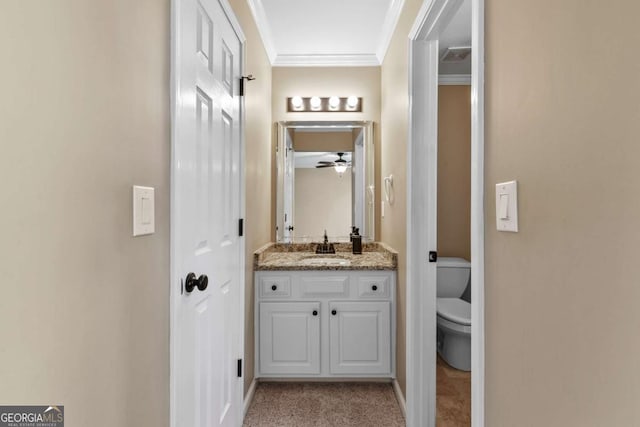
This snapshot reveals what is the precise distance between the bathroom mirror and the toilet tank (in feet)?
2.32

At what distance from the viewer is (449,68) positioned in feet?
10.6

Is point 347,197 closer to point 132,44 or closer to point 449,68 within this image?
point 449,68

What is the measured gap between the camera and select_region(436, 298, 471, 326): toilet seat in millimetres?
2518

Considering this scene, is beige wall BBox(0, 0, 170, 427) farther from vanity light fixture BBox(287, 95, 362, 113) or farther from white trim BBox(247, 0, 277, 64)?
vanity light fixture BBox(287, 95, 362, 113)

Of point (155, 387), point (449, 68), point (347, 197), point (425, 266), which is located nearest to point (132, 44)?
point (155, 387)

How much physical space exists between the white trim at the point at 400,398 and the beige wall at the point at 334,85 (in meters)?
1.53

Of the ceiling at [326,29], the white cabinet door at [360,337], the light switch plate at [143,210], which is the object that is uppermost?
the ceiling at [326,29]

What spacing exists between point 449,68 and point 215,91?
96.9 inches

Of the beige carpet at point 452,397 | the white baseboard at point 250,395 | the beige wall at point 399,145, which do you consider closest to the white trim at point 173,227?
the white baseboard at point 250,395

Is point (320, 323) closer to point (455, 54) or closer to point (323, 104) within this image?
point (323, 104)

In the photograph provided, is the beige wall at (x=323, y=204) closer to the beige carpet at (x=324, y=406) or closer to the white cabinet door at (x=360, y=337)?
the white cabinet door at (x=360, y=337)

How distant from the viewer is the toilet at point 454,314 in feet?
8.44

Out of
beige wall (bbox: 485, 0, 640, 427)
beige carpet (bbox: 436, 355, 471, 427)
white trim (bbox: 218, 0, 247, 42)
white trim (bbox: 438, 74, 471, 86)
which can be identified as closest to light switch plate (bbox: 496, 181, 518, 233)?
beige wall (bbox: 485, 0, 640, 427)

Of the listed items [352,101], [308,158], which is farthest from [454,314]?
[352,101]
